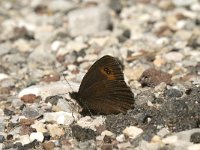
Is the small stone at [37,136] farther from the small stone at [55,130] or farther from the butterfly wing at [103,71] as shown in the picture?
the butterfly wing at [103,71]

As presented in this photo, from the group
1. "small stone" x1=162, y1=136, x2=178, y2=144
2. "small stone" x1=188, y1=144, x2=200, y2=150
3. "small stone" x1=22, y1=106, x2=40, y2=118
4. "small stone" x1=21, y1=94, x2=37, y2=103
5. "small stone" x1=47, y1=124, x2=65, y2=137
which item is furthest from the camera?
"small stone" x1=21, y1=94, x2=37, y2=103

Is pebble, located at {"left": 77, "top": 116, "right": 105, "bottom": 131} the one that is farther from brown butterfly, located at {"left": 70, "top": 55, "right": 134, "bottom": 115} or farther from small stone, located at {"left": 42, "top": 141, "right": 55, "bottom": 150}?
small stone, located at {"left": 42, "top": 141, "right": 55, "bottom": 150}

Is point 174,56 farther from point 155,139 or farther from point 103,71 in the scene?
point 155,139

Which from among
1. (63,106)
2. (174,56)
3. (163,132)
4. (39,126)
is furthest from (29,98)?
(174,56)

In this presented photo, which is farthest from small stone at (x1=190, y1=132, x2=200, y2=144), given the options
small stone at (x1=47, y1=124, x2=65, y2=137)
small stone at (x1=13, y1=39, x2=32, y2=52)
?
small stone at (x1=13, y1=39, x2=32, y2=52)

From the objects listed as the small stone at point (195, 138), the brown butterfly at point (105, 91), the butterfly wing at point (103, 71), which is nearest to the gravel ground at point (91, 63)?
the small stone at point (195, 138)

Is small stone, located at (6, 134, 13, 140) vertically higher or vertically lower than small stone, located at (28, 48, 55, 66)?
lower
